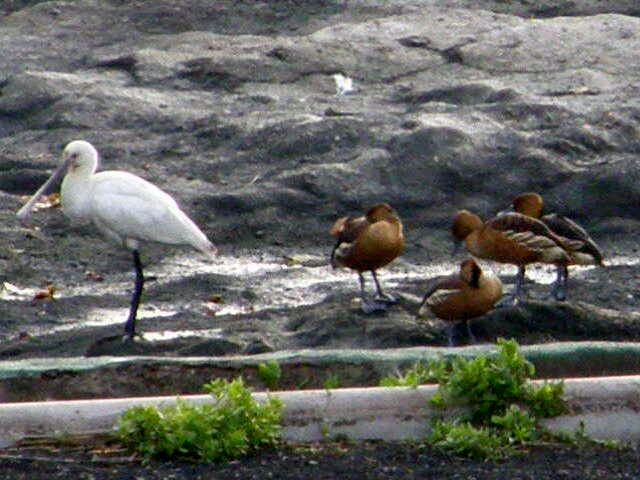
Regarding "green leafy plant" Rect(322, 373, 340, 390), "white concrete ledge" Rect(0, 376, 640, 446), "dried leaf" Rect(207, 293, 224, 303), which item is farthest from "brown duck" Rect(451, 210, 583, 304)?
"white concrete ledge" Rect(0, 376, 640, 446)

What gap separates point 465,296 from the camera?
956 cm

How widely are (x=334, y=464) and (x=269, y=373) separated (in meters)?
0.78

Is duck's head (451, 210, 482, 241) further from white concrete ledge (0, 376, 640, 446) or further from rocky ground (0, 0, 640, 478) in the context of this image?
white concrete ledge (0, 376, 640, 446)

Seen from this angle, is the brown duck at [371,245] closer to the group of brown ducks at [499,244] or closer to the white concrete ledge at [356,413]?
the group of brown ducks at [499,244]

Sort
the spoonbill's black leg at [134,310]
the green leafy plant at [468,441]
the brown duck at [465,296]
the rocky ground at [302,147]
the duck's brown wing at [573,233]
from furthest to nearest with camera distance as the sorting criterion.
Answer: the duck's brown wing at [573,233], the rocky ground at [302,147], the spoonbill's black leg at [134,310], the brown duck at [465,296], the green leafy plant at [468,441]

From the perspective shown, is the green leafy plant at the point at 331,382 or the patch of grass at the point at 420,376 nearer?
the patch of grass at the point at 420,376

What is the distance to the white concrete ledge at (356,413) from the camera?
6.04 metres

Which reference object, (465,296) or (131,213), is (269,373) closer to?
(465,296)

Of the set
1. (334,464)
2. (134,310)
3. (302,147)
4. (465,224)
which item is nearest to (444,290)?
(134,310)

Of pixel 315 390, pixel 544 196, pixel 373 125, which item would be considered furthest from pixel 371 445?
pixel 373 125

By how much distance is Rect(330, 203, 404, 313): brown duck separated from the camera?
35.8ft

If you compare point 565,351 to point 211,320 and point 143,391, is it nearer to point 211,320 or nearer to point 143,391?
point 143,391

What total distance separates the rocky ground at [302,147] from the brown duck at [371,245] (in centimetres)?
27

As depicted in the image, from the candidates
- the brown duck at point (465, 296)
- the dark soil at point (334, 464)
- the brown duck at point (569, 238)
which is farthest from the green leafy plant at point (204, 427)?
the brown duck at point (569, 238)
